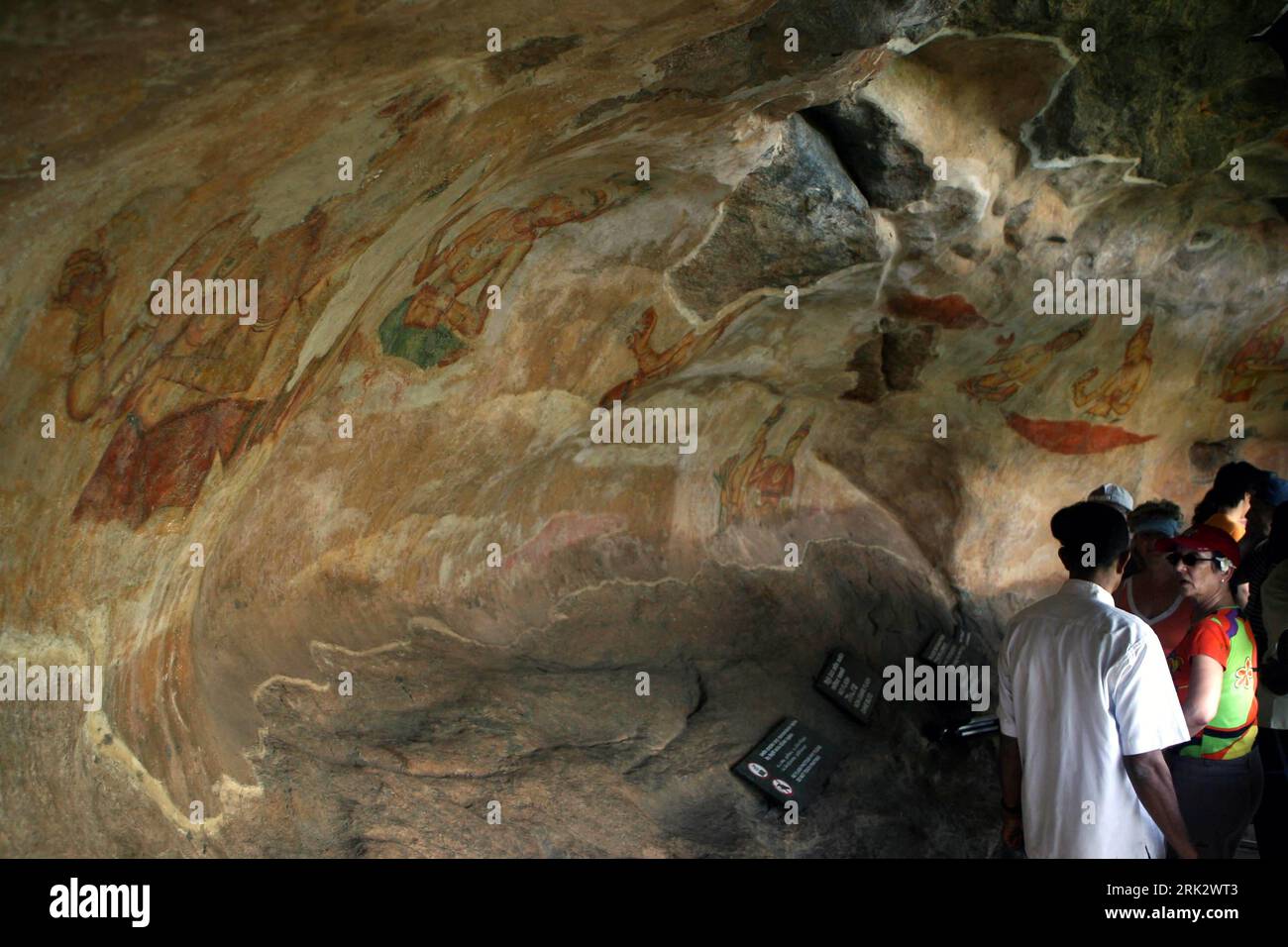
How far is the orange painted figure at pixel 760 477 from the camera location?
732cm

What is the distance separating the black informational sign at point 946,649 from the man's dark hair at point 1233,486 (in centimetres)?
258

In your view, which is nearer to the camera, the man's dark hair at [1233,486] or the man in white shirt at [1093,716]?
the man in white shirt at [1093,716]

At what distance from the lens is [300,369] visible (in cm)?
388

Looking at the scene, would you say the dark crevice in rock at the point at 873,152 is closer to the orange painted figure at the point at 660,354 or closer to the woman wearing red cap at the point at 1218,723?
the orange painted figure at the point at 660,354

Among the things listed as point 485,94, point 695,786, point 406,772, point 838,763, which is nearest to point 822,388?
point 838,763

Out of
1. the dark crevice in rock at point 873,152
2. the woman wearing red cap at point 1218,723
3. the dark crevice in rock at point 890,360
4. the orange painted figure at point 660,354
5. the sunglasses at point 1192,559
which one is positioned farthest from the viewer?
the dark crevice in rock at point 890,360


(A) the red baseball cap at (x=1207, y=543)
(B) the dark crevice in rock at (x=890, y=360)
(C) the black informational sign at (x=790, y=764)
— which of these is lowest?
(C) the black informational sign at (x=790, y=764)

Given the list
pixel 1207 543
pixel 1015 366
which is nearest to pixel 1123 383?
pixel 1015 366

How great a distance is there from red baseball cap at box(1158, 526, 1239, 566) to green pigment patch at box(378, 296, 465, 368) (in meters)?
2.92

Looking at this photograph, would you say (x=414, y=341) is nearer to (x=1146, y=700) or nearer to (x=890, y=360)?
(x=1146, y=700)

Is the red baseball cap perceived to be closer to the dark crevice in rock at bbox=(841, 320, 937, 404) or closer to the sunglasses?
the sunglasses

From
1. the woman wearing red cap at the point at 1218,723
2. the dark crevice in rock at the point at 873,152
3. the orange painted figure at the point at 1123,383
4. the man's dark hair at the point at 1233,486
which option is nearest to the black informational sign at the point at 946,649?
the orange painted figure at the point at 1123,383

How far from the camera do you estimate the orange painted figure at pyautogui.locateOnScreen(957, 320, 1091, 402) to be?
7477mm
